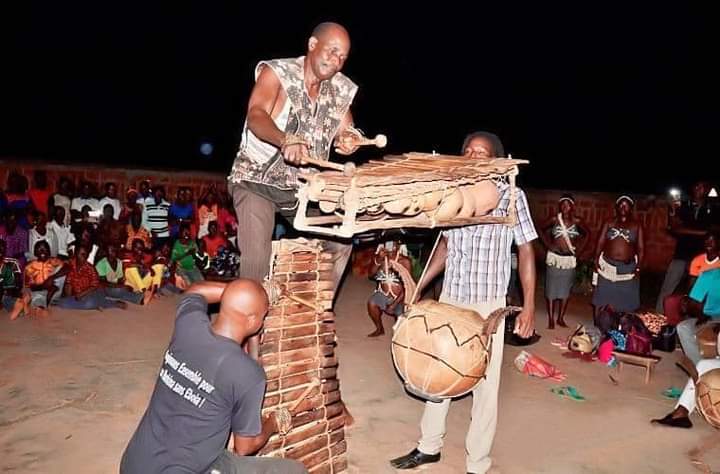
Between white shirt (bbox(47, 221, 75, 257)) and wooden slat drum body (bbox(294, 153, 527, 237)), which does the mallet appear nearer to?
wooden slat drum body (bbox(294, 153, 527, 237))

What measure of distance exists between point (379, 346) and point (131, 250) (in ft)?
13.9

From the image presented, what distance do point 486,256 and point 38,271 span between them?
625 centimetres

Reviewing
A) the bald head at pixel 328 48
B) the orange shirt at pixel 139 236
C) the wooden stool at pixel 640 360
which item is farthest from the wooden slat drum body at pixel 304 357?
the orange shirt at pixel 139 236

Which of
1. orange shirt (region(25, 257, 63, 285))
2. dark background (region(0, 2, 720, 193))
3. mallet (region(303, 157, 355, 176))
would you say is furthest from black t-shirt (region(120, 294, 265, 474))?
dark background (region(0, 2, 720, 193))

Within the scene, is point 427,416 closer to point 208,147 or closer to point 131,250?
point 131,250

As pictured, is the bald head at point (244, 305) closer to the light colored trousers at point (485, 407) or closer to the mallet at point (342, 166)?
the mallet at point (342, 166)

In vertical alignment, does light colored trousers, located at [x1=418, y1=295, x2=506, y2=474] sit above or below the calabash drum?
below

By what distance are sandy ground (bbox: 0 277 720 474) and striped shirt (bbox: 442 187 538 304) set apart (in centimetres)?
126

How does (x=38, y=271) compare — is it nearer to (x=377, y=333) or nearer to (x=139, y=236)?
(x=139, y=236)

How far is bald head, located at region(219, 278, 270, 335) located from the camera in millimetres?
3125

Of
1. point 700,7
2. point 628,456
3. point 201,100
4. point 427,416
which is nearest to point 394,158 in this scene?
point 427,416

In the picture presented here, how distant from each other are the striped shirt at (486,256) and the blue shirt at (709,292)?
3560mm

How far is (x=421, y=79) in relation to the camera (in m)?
30.5

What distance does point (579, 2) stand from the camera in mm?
29562
